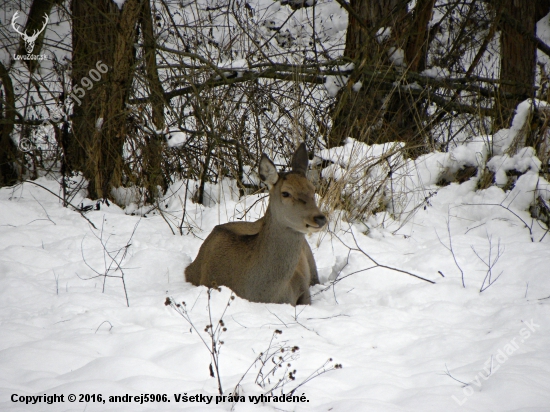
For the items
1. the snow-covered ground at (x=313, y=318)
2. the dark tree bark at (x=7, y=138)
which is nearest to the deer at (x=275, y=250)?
the snow-covered ground at (x=313, y=318)

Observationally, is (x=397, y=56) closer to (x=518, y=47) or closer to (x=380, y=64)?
(x=380, y=64)

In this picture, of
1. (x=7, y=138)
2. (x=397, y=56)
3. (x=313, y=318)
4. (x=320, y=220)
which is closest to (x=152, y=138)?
(x=7, y=138)

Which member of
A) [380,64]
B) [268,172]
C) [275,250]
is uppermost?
[380,64]

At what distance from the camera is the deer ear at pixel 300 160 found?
16.2 feet

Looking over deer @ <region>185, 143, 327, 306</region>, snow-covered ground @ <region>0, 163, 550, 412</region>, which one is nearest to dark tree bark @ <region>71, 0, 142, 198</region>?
snow-covered ground @ <region>0, 163, 550, 412</region>

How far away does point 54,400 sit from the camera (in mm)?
2529

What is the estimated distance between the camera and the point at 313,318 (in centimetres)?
423

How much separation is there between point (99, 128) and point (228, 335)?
168 inches

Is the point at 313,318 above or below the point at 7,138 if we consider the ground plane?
below

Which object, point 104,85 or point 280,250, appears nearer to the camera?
point 280,250

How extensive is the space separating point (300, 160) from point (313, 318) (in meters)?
1.46

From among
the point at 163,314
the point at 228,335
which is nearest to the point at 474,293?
the point at 228,335

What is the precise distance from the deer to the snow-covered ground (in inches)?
8.6

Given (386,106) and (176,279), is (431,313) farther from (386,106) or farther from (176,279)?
(386,106)
